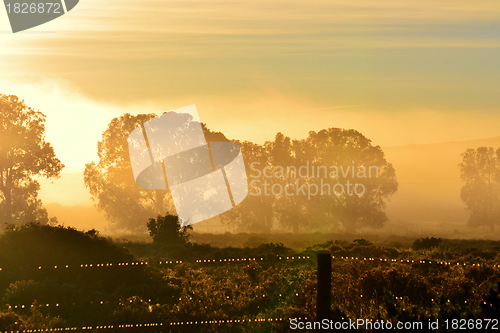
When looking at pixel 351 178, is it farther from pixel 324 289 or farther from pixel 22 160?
pixel 324 289

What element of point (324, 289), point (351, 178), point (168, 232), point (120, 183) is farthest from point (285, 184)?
point (324, 289)

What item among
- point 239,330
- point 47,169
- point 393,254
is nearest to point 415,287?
point 239,330

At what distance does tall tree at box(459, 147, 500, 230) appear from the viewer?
58.4 m

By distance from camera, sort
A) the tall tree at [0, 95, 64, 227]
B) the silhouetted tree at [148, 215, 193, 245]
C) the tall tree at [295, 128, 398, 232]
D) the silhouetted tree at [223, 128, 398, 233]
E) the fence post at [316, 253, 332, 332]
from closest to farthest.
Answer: the fence post at [316, 253, 332, 332] → the silhouetted tree at [148, 215, 193, 245] → the tall tree at [0, 95, 64, 227] → the tall tree at [295, 128, 398, 232] → the silhouetted tree at [223, 128, 398, 233]

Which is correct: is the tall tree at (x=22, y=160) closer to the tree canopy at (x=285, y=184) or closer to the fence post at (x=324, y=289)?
the tree canopy at (x=285, y=184)

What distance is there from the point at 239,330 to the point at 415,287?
21.4ft

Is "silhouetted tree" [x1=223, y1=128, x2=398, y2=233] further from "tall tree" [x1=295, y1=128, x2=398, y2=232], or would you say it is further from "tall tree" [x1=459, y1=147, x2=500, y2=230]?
"tall tree" [x1=459, y1=147, x2=500, y2=230]

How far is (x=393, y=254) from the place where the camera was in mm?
23156

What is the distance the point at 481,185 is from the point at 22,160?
175ft

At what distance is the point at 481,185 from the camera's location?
198ft

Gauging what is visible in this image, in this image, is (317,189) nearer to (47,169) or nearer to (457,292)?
(47,169)

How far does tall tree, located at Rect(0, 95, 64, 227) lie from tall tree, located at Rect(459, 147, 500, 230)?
4862 centimetres

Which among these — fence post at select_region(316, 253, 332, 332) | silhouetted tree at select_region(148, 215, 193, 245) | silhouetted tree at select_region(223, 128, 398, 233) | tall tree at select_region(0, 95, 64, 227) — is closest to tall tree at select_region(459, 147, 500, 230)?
silhouetted tree at select_region(223, 128, 398, 233)

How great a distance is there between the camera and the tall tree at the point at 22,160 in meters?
42.6
